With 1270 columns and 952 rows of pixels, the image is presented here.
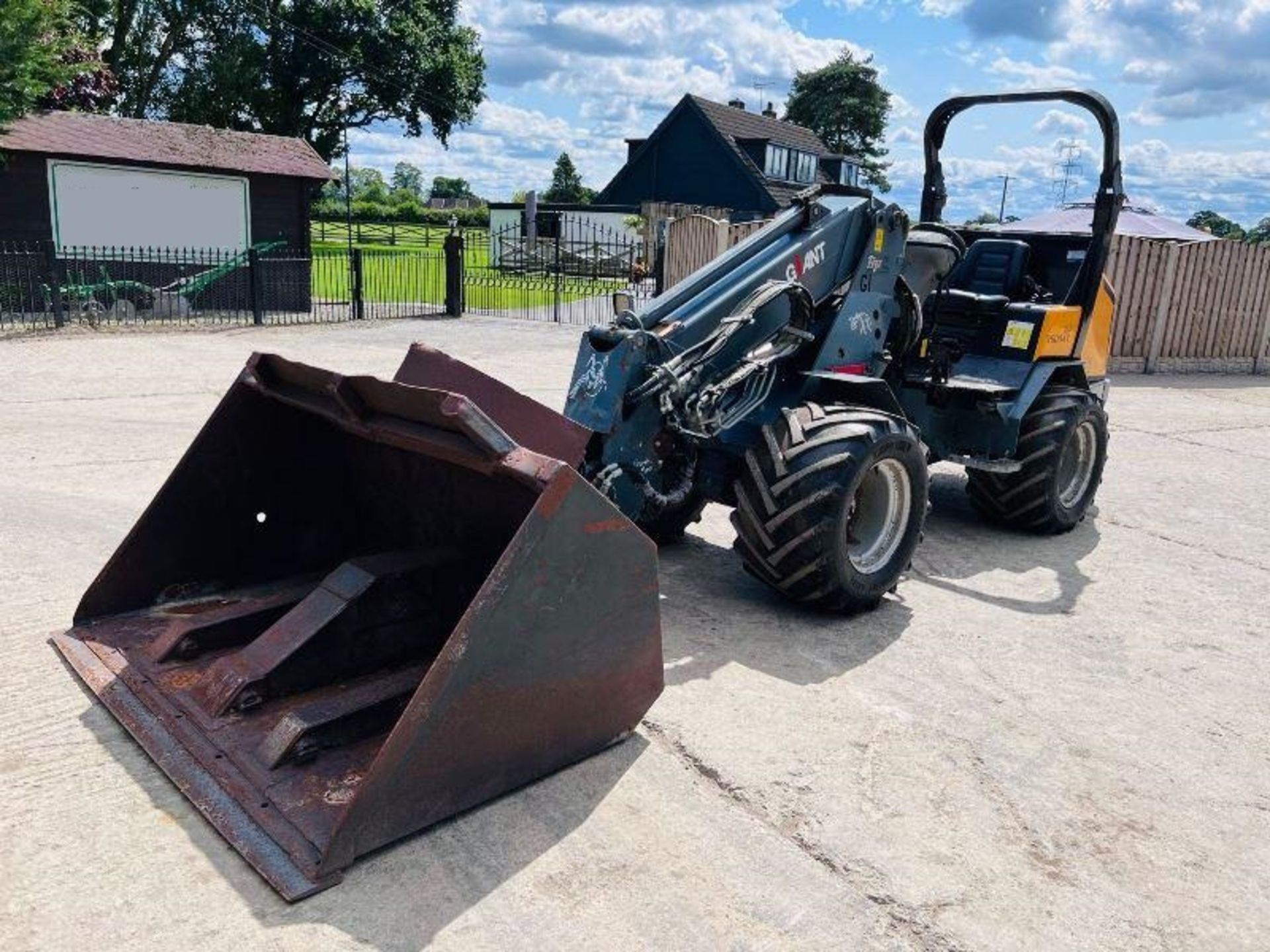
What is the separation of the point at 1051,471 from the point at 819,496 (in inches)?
100

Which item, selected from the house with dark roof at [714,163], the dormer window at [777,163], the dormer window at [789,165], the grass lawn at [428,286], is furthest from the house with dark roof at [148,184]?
the dormer window at [789,165]

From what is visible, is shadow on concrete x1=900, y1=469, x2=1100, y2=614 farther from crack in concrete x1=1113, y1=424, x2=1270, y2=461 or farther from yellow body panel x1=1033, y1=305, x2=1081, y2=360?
crack in concrete x1=1113, y1=424, x2=1270, y2=461

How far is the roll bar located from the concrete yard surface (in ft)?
6.24

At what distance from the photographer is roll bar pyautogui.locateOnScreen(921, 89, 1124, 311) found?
6.18 metres

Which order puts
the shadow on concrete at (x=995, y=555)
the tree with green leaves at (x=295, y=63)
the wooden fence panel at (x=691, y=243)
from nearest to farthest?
the shadow on concrete at (x=995, y=555)
the wooden fence panel at (x=691, y=243)
the tree with green leaves at (x=295, y=63)

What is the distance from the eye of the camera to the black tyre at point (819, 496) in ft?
14.2

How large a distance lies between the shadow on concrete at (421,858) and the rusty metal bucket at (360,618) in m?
0.05

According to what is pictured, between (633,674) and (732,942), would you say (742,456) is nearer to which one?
(633,674)

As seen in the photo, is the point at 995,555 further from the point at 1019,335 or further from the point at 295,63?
the point at 295,63

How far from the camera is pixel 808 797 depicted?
322 cm

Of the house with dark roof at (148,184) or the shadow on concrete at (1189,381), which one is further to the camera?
the house with dark roof at (148,184)

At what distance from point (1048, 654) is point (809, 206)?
2.47m

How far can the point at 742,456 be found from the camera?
15.6ft

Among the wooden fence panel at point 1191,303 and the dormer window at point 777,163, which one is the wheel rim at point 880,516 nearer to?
the wooden fence panel at point 1191,303
